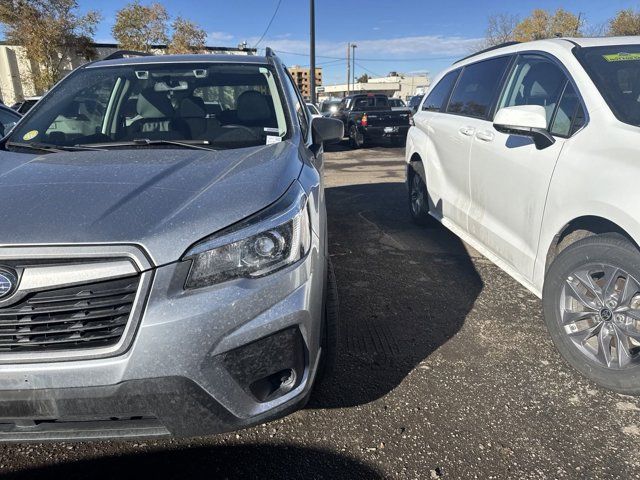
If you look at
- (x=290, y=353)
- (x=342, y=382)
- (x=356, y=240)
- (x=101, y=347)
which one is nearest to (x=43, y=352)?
(x=101, y=347)

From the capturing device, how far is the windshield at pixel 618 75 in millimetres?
2643

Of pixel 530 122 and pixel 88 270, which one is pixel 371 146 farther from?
pixel 88 270

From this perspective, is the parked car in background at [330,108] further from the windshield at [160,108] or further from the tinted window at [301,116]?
the windshield at [160,108]

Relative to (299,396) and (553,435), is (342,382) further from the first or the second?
(553,435)

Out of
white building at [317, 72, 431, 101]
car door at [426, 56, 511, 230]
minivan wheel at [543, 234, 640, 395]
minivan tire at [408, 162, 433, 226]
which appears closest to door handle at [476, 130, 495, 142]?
car door at [426, 56, 511, 230]

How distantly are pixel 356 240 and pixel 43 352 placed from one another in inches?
155

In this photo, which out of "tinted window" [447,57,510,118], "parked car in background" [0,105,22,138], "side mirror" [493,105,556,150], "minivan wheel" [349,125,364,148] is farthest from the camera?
"minivan wheel" [349,125,364,148]

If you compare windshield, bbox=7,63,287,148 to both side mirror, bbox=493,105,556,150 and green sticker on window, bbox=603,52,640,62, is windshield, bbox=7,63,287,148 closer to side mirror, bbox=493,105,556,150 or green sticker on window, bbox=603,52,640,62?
side mirror, bbox=493,105,556,150

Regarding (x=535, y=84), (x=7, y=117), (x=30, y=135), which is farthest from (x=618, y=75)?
(x=7, y=117)

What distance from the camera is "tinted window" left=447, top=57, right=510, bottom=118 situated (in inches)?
154

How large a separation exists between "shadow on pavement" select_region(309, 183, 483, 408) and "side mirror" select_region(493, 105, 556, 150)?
1332 mm

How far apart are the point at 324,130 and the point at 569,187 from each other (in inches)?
64.2

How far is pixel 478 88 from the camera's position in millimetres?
4227

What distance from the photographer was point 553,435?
2.22 meters
